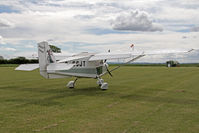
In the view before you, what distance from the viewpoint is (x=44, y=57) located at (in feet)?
39.3

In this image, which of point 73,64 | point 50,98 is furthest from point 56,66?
point 50,98

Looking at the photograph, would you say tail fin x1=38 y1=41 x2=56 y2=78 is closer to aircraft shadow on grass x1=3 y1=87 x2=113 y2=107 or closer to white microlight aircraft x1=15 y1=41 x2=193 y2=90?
white microlight aircraft x1=15 y1=41 x2=193 y2=90

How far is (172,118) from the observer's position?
22.6 ft

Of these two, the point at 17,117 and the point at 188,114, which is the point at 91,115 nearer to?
the point at 17,117

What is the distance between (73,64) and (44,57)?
1.79m

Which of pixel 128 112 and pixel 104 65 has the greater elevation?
pixel 104 65

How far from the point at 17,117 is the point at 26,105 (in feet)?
6.44

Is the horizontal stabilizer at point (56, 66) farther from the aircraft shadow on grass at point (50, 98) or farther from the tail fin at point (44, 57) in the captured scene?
the aircraft shadow on grass at point (50, 98)

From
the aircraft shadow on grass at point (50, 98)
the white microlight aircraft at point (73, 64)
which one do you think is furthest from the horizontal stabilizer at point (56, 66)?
the aircraft shadow on grass at point (50, 98)

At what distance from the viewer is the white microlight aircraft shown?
A: 11623mm

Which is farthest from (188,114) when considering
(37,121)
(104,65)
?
(104,65)

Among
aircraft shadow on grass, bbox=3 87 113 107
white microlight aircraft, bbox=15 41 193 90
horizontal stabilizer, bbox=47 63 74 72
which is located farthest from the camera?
white microlight aircraft, bbox=15 41 193 90

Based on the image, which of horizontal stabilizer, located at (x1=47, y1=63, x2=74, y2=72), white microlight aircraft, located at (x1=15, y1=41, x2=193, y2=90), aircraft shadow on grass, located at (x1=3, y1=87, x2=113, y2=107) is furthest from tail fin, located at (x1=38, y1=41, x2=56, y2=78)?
aircraft shadow on grass, located at (x1=3, y1=87, x2=113, y2=107)

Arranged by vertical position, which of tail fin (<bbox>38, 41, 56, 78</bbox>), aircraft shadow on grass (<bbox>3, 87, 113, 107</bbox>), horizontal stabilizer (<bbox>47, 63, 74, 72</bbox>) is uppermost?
tail fin (<bbox>38, 41, 56, 78</bbox>)
